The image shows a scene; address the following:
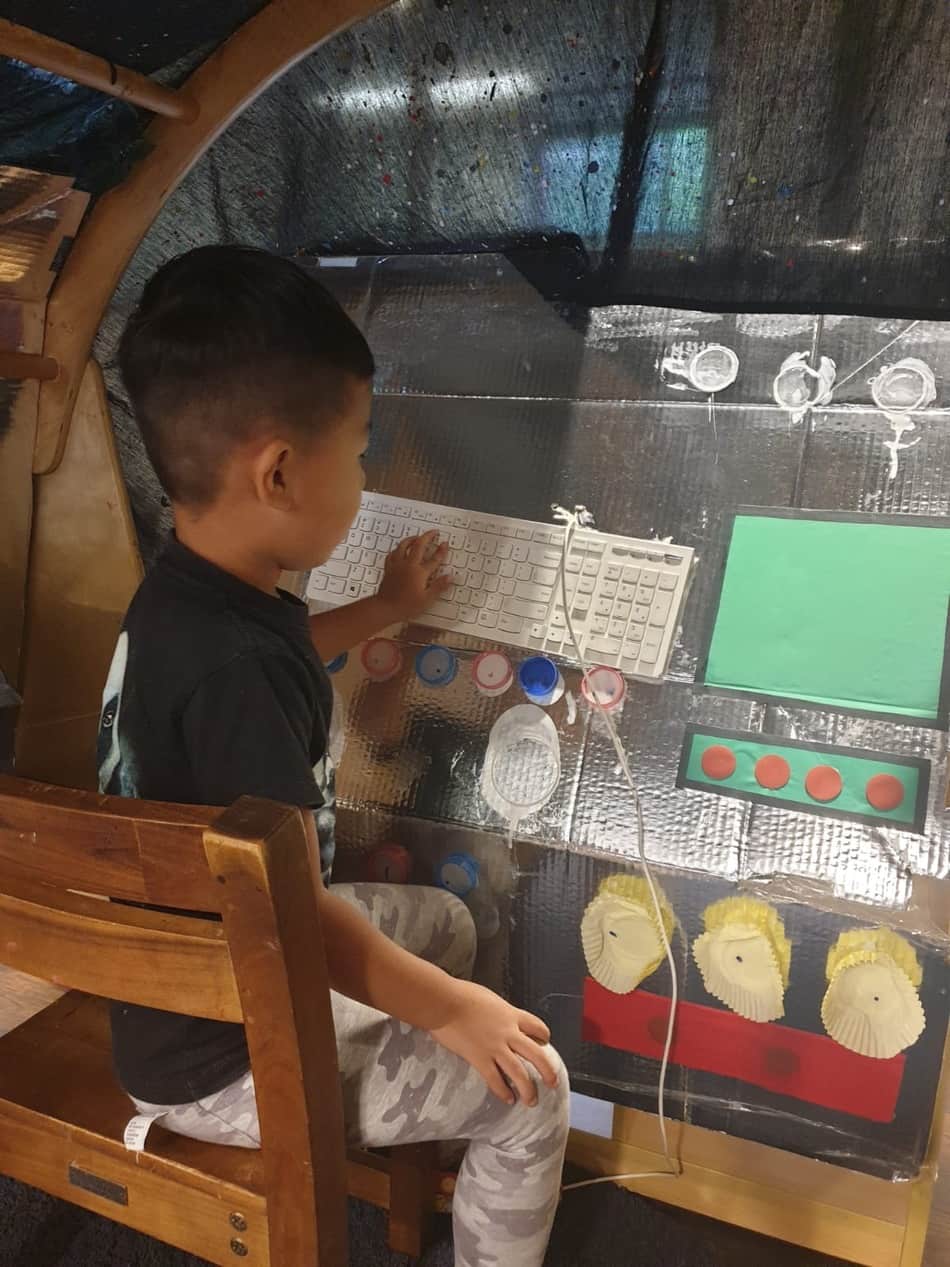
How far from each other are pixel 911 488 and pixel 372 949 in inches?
26.0

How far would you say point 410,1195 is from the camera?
3.19 feet

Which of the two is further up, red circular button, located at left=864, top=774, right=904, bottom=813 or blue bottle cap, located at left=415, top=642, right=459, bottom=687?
blue bottle cap, located at left=415, top=642, right=459, bottom=687

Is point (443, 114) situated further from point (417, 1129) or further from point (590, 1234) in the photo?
point (590, 1234)

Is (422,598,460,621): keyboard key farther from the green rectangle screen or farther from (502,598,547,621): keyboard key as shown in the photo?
the green rectangle screen

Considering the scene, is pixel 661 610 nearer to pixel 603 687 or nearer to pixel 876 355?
pixel 603 687

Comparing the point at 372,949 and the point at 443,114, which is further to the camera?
the point at 443,114

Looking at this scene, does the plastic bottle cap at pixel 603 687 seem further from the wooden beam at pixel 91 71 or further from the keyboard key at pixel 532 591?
the wooden beam at pixel 91 71

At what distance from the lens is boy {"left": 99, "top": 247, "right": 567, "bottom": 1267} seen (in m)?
0.66

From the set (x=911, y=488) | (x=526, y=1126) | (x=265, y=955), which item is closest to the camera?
(x=265, y=955)

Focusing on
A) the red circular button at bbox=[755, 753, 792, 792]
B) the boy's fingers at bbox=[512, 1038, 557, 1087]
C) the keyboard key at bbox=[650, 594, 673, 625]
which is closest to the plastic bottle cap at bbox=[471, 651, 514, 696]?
the keyboard key at bbox=[650, 594, 673, 625]

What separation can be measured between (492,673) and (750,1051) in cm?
44

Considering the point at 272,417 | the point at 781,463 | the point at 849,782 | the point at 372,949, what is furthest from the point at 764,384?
the point at 372,949

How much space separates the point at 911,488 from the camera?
2.91ft

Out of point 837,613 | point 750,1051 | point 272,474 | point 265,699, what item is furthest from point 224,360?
point 750,1051
